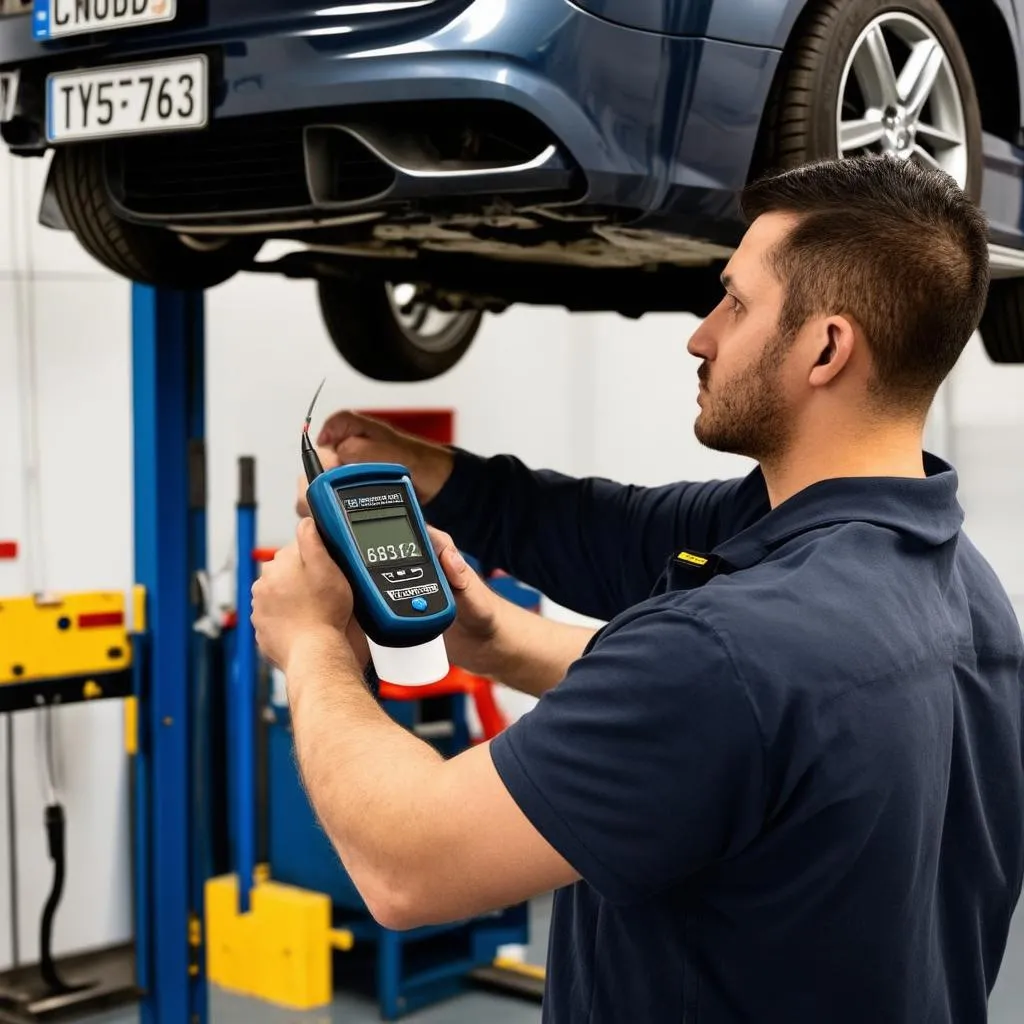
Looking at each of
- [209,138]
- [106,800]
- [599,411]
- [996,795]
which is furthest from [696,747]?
[599,411]

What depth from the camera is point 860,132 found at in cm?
228

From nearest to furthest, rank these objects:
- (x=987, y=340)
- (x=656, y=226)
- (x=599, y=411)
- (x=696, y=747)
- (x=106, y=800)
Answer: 1. (x=696, y=747)
2. (x=656, y=226)
3. (x=987, y=340)
4. (x=106, y=800)
5. (x=599, y=411)

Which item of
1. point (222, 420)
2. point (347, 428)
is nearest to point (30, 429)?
point (222, 420)

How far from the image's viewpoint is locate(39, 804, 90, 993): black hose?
3.83 metres

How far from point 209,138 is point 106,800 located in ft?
8.69

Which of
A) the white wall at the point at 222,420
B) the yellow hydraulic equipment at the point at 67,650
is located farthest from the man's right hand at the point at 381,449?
the white wall at the point at 222,420

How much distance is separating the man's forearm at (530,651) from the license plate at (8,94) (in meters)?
1.15

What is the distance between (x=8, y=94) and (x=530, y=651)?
122cm

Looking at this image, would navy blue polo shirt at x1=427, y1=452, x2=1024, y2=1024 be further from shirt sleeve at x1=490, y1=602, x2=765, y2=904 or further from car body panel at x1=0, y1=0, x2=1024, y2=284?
car body panel at x1=0, y1=0, x2=1024, y2=284

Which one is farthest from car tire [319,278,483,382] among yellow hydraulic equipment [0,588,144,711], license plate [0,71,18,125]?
license plate [0,71,18,125]

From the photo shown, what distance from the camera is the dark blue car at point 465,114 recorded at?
1926 millimetres

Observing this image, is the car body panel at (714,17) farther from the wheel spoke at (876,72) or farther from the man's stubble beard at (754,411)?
the man's stubble beard at (754,411)

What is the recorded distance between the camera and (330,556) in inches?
55.6

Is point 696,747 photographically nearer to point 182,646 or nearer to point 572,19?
point 572,19
